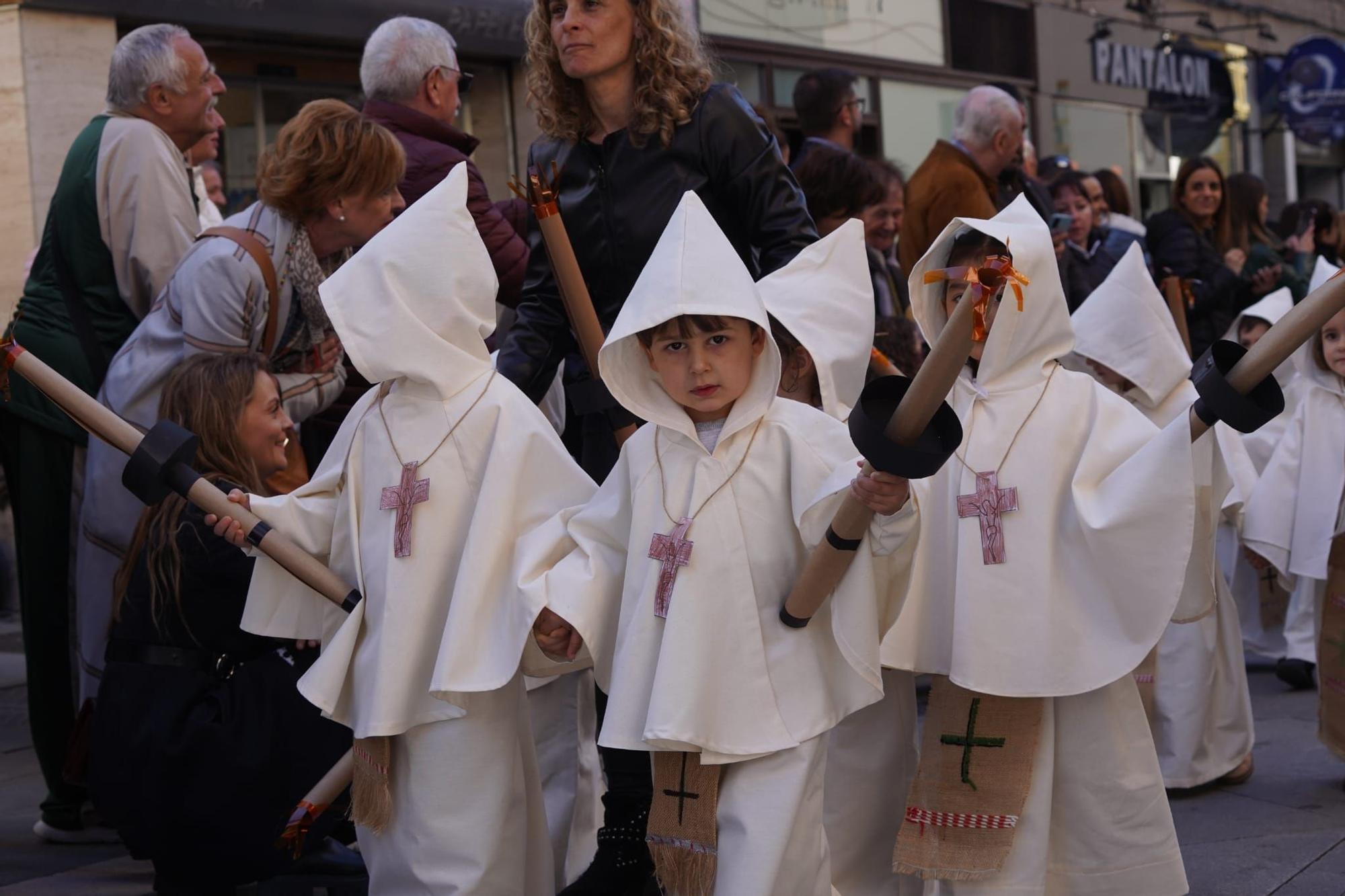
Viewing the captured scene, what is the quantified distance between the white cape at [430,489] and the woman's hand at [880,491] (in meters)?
0.97

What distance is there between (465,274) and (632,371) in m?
0.52

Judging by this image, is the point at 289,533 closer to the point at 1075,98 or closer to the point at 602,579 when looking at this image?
the point at 602,579

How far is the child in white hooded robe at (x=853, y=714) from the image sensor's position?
435cm

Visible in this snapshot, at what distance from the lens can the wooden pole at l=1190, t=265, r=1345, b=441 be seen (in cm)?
309

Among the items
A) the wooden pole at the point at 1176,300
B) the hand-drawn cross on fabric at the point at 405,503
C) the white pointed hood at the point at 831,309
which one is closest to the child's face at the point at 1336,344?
the wooden pole at the point at 1176,300

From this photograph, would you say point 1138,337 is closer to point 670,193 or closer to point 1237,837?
point 1237,837

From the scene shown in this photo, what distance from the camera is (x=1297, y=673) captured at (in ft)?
24.2

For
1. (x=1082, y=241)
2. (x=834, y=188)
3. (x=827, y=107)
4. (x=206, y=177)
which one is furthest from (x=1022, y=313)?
(x=206, y=177)

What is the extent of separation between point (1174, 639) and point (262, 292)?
10.4 feet

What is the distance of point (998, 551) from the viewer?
4.04m

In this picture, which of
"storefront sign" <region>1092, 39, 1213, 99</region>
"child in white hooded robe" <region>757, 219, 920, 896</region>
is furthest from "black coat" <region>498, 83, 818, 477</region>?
"storefront sign" <region>1092, 39, 1213, 99</region>

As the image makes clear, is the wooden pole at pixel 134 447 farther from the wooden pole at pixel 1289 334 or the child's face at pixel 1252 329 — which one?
the child's face at pixel 1252 329

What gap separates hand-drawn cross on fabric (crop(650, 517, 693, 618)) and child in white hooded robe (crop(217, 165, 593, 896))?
0.32 metres

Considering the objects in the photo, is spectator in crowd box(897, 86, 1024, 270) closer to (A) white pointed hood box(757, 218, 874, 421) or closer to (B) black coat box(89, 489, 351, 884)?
(A) white pointed hood box(757, 218, 874, 421)
